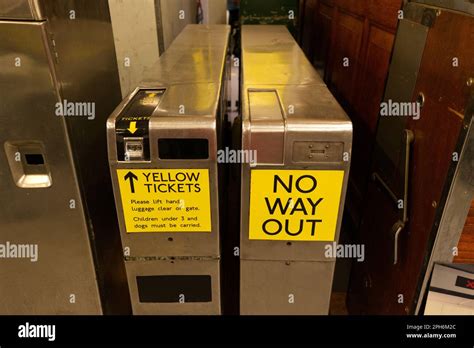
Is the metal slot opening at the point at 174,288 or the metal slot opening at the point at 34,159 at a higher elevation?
the metal slot opening at the point at 34,159

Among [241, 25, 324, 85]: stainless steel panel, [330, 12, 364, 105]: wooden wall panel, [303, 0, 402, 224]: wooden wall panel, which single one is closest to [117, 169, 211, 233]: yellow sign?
[241, 25, 324, 85]: stainless steel panel

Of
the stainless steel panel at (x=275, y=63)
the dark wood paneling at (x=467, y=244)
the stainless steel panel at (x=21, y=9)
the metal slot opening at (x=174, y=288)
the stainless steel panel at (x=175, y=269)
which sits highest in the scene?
the stainless steel panel at (x=21, y=9)

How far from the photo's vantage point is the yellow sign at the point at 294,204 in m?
1.05

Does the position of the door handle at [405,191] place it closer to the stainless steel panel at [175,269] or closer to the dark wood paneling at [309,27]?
the stainless steel panel at [175,269]

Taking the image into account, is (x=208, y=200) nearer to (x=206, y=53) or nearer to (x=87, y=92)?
(x=87, y=92)

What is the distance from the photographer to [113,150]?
104 cm

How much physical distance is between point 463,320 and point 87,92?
1599 mm

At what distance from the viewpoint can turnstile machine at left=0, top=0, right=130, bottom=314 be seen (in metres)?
1.17

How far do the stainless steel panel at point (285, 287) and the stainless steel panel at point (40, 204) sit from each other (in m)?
0.65

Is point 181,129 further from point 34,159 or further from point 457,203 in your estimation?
point 457,203

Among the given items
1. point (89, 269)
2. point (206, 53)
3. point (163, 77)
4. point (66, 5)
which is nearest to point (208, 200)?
point (163, 77)

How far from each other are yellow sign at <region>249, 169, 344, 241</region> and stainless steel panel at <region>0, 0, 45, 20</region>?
2.63ft

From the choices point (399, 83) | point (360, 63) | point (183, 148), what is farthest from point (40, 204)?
point (360, 63)

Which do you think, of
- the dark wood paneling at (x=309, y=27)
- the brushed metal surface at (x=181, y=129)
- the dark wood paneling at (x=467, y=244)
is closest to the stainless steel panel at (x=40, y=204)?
the brushed metal surface at (x=181, y=129)
